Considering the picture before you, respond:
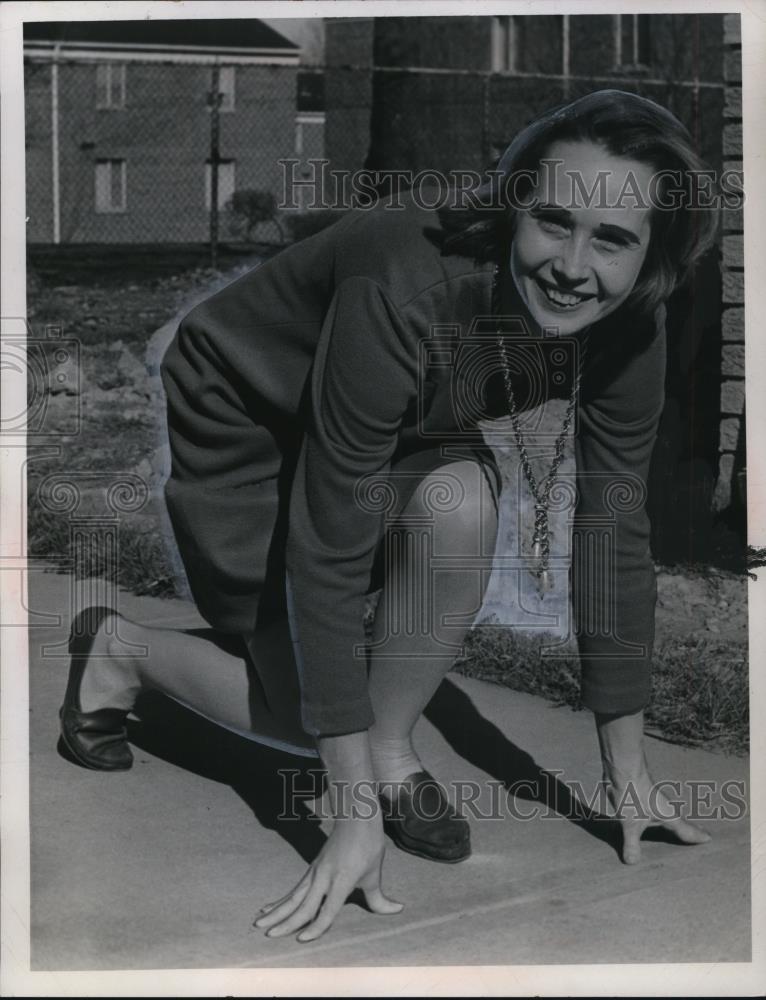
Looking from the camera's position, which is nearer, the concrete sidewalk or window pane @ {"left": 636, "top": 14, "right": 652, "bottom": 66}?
the concrete sidewalk

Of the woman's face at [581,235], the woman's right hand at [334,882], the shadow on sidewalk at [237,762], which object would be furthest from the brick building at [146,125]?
the woman's right hand at [334,882]

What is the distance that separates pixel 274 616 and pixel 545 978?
0.87 m

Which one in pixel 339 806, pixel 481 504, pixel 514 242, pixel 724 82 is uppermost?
pixel 724 82

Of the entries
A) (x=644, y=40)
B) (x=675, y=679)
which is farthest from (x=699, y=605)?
(x=644, y=40)

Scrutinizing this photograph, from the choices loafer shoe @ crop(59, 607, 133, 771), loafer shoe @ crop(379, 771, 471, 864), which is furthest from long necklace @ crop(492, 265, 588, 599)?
loafer shoe @ crop(59, 607, 133, 771)

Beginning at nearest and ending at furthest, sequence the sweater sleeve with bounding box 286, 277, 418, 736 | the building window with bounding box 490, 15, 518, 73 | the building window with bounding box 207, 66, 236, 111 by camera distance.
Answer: the sweater sleeve with bounding box 286, 277, 418, 736 < the building window with bounding box 490, 15, 518, 73 < the building window with bounding box 207, 66, 236, 111

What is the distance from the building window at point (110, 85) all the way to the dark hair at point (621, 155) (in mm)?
1056

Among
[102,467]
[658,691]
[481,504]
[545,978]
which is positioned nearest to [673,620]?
[658,691]

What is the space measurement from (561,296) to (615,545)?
54 cm

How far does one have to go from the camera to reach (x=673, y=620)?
309 cm

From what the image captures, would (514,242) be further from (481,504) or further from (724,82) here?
(724,82)

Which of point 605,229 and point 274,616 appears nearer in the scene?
point 605,229

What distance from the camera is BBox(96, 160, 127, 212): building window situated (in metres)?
3.12

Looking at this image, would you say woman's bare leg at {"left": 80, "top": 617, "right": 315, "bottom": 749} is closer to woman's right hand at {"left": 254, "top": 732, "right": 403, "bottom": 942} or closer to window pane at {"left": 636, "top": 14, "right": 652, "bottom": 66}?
woman's right hand at {"left": 254, "top": 732, "right": 403, "bottom": 942}
